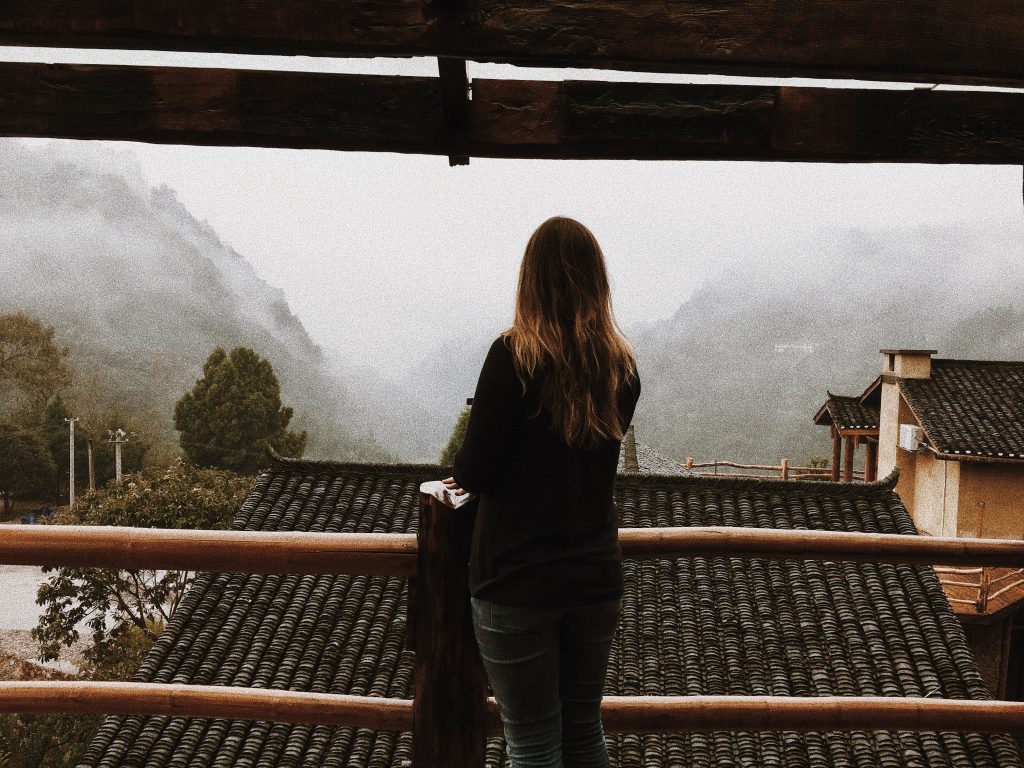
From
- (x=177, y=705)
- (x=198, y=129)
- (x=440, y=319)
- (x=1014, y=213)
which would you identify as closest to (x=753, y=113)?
(x=198, y=129)

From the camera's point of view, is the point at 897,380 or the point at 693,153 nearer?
the point at 693,153

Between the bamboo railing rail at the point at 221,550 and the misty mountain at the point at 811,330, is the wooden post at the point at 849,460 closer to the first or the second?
the bamboo railing rail at the point at 221,550

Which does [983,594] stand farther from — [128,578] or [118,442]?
[118,442]

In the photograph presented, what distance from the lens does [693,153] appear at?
243 centimetres

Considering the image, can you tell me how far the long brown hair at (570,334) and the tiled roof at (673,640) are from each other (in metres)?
6.24

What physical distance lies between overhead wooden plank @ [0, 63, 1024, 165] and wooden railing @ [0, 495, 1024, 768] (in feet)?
3.83

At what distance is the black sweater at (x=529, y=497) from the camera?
1.32 m

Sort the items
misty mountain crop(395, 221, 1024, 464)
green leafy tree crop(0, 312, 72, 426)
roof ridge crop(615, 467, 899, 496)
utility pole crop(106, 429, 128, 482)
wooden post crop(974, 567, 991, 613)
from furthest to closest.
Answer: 1. misty mountain crop(395, 221, 1024, 464)
2. green leafy tree crop(0, 312, 72, 426)
3. utility pole crop(106, 429, 128, 482)
4. wooden post crop(974, 567, 991, 613)
5. roof ridge crop(615, 467, 899, 496)

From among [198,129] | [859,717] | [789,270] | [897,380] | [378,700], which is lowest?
[789,270]

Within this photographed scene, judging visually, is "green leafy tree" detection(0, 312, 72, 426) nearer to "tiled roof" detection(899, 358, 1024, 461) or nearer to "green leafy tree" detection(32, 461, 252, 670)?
"green leafy tree" detection(32, 461, 252, 670)

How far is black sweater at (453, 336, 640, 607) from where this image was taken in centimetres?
132

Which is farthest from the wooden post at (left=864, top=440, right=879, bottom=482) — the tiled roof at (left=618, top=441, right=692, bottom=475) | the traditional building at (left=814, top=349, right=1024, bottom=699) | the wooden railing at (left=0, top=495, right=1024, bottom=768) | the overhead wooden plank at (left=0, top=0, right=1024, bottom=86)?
the overhead wooden plank at (left=0, top=0, right=1024, bottom=86)

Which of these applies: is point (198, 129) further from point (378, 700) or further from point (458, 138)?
point (378, 700)

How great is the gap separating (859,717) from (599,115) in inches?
66.1
